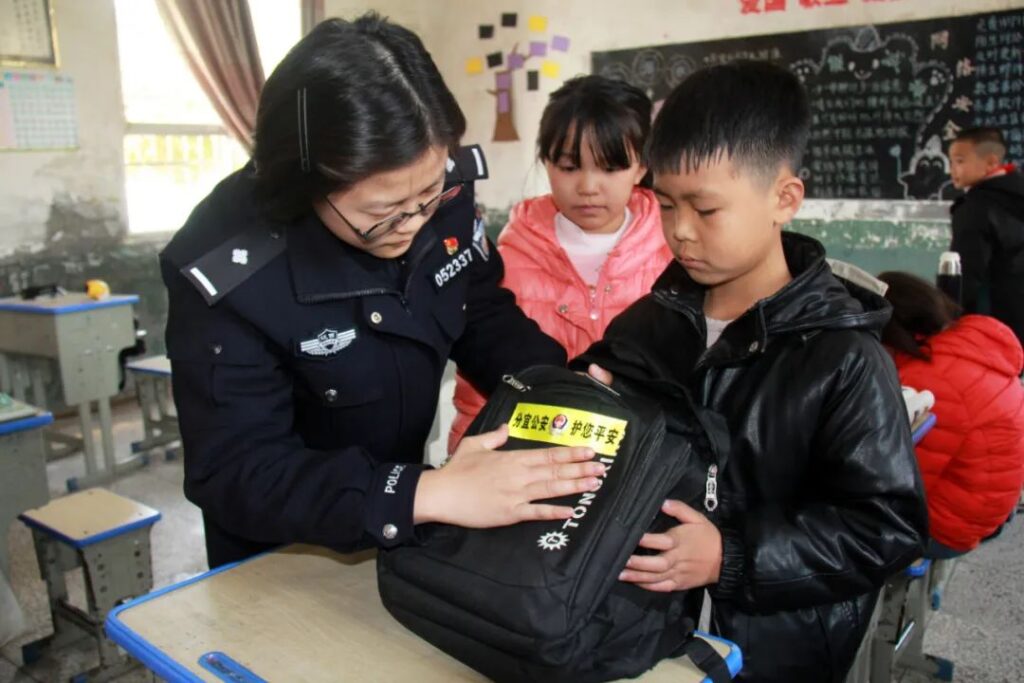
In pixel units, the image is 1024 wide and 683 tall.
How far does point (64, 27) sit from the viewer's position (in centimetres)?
441

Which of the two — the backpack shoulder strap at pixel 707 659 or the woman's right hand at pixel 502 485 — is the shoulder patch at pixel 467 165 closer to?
the woman's right hand at pixel 502 485

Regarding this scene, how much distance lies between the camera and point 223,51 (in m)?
5.04

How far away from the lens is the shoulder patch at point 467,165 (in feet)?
4.01

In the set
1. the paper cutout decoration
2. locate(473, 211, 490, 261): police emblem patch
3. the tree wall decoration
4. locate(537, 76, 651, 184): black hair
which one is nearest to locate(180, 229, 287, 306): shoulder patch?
locate(473, 211, 490, 261): police emblem patch

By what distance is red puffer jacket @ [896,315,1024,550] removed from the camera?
72.1 inches

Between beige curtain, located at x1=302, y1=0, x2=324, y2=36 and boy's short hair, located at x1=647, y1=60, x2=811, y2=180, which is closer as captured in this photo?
boy's short hair, located at x1=647, y1=60, x2=811, y2=180

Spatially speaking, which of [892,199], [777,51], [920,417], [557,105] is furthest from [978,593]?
[777,51]

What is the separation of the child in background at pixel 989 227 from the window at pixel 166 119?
13.8 ft

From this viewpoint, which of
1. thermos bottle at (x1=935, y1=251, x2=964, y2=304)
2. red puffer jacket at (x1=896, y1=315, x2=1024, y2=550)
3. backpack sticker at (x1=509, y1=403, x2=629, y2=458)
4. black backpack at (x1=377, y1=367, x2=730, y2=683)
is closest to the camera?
black backpack at (x1=377, y1=367, x2=730, y2=683)

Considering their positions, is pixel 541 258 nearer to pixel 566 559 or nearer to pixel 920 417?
pixel 920 417

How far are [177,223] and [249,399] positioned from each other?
4.73 meters

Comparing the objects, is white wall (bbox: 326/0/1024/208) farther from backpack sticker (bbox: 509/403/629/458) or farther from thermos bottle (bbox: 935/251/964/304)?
backpack sticker (bbox: 509/403/629/458)

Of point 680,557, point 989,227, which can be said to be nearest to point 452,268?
point 680,557

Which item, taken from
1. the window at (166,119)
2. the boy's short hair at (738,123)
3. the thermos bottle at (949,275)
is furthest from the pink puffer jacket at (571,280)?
the window at (166,119)
